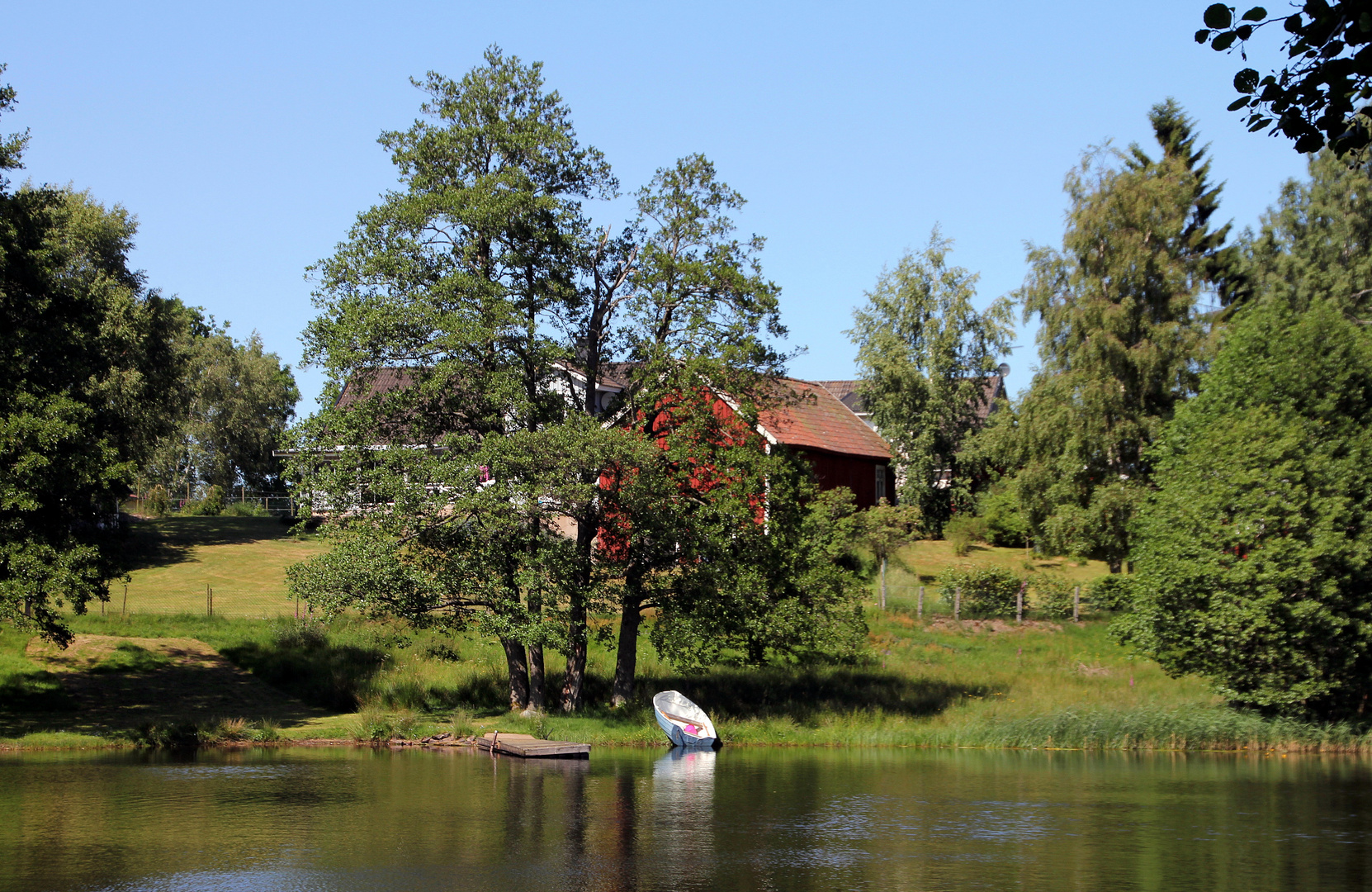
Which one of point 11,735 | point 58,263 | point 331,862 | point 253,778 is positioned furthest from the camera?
point 58,263

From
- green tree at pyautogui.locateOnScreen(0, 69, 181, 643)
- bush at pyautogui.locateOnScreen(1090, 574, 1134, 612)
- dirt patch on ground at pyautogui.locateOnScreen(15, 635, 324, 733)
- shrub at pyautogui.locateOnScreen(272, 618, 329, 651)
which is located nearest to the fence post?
bush at pyautogui.locateOnScreen(1090, 574, 1134, 612)

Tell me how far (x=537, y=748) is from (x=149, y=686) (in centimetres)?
1293

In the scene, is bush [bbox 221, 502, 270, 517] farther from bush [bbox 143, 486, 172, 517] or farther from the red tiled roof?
the red tiled roof

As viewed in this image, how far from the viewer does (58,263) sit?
32531 mm

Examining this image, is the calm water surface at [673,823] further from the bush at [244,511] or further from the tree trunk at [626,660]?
the bush at [244,511]

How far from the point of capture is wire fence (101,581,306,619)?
41.0 m

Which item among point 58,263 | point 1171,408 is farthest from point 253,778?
point 1171,408

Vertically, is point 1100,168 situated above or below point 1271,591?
above

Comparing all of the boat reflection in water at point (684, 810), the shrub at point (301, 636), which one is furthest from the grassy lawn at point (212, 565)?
the boat reflection in water at point (684, 810)

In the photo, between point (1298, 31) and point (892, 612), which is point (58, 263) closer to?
point (892, 612)

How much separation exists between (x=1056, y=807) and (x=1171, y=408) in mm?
29165

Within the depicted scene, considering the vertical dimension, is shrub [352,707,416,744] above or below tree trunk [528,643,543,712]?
below

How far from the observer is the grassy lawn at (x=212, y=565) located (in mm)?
43000

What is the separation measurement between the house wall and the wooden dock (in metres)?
26.6
